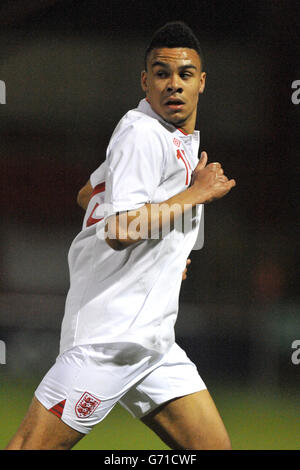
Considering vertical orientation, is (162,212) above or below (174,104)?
below

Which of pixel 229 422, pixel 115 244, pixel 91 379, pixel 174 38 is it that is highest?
pixel 174 38

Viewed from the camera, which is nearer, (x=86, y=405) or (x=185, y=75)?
(x=86, y=405)

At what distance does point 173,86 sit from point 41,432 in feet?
3.52

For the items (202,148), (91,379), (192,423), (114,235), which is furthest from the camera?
(202,148)

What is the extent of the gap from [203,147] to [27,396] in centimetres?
177

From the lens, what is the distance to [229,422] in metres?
4.02

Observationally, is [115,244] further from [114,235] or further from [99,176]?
[99,176]

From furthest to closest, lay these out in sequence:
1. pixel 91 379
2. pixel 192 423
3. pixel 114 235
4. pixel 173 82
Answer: pixel 192 423 < pixel 173 82 < pixel 91 379 < pixel 114 235

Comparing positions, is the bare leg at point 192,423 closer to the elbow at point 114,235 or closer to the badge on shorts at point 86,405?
the badge on shorts at point 86,405

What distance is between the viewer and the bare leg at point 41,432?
6.70 ft

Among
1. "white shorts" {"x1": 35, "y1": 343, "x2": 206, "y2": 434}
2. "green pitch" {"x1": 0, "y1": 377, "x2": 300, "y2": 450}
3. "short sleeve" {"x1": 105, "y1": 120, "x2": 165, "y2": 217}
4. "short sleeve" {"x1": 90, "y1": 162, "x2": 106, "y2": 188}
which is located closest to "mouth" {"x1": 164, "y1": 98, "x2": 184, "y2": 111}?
"short sleeve" {"x1": 105, "y1": 120, "x2": 165, "y2": 217}

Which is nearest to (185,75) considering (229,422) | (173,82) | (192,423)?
(173,82)

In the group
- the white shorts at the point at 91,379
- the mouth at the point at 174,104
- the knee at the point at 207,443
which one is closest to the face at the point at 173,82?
the mouth at the point at 174,104

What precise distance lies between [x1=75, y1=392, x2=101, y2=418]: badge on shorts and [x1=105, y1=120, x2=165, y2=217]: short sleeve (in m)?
0.53
